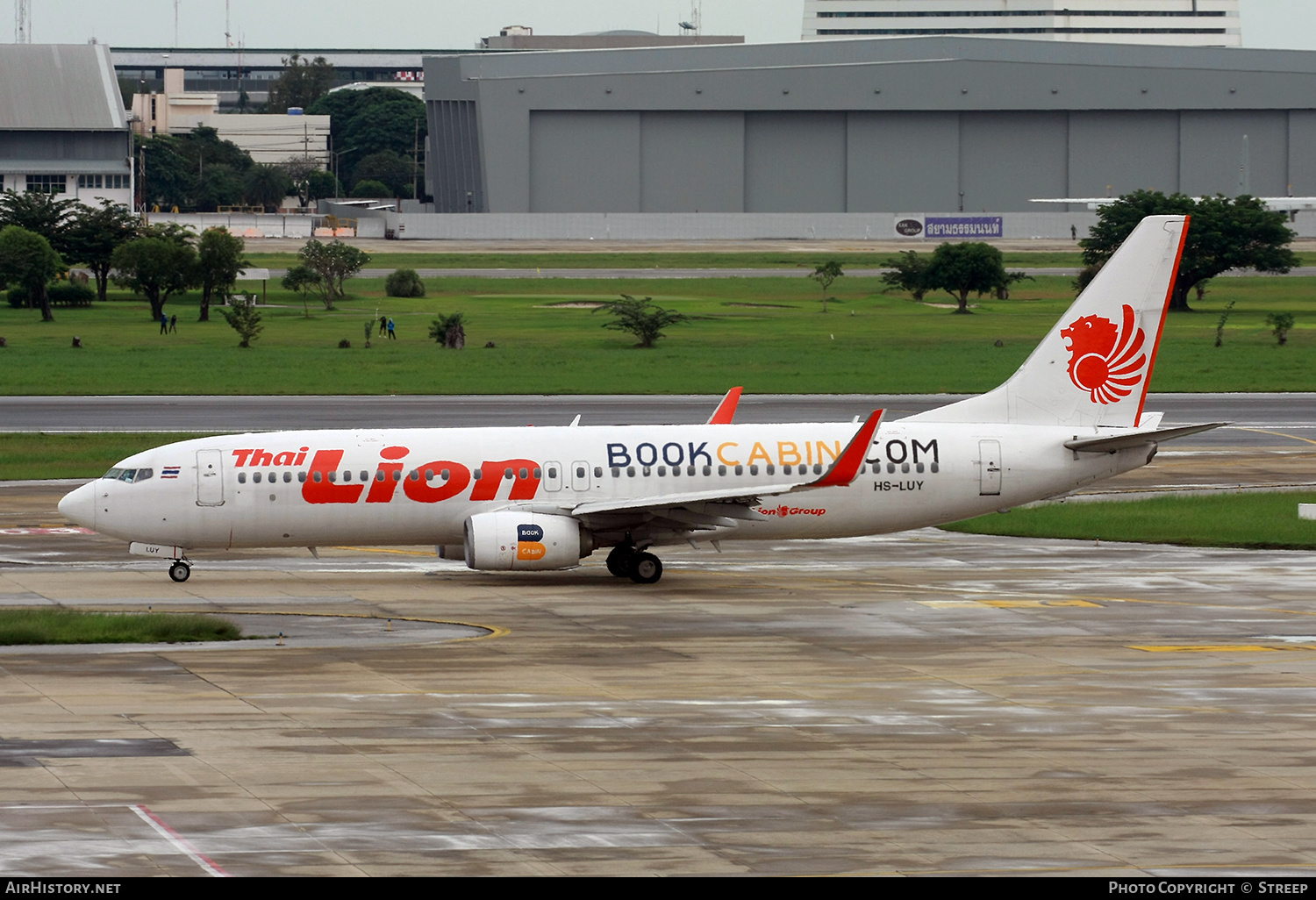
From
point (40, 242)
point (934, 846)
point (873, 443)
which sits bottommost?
point (934, 846)

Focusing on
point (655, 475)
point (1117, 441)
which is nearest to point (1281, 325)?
point (1117, 441)

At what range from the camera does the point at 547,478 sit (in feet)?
131

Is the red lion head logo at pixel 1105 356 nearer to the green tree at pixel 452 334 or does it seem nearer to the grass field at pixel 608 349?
the grass field at pixel 608 349

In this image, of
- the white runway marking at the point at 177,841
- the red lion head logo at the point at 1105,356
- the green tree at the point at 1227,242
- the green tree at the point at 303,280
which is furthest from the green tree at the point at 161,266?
the white runway marking at the point at 177,841

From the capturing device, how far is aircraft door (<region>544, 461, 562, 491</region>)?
40000 millimetres

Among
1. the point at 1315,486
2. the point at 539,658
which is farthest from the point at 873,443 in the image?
the point at 1315,486

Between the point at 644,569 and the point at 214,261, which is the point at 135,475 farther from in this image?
the point at 214,261

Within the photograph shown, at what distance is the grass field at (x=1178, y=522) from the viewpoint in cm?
4562

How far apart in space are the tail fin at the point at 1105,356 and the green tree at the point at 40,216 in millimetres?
122049

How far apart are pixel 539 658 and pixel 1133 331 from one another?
1904 cm

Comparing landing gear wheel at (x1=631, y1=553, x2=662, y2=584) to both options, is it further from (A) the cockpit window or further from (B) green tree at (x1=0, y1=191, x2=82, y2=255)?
(B) green tree at (x1=0, y1=191, x2=82, y2=255)

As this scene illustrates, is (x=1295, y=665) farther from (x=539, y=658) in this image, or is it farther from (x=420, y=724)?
(x=420, y=724)

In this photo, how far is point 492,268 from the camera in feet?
591

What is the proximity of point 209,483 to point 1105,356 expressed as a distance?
21.7 m
